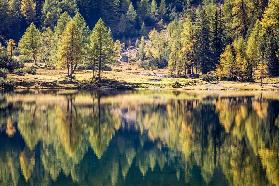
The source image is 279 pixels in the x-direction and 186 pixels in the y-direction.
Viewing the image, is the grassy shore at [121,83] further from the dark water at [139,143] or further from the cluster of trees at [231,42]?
the dark water at [139,143]

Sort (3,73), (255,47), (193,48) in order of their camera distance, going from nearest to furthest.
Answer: (3,73) → (255,47) → (193,48)

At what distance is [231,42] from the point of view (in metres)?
152

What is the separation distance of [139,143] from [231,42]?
108082mm

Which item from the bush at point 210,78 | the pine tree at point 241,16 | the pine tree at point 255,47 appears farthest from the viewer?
the pine tree at point 241,16

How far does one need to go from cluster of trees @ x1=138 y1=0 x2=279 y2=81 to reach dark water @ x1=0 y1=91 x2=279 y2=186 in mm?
47188

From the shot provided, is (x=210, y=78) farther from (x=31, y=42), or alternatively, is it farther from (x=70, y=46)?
(x=31, y=42)

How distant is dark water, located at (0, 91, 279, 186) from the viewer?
35.3 metres

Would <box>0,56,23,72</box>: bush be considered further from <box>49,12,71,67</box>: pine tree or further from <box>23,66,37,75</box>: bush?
<box>49,12,71,67</box>: pine tree

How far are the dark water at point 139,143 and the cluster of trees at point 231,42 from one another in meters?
47.2

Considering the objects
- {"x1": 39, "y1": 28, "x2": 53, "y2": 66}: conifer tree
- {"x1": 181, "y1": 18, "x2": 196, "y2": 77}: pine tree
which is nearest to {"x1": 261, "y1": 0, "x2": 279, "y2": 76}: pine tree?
{"x1": 181, "y1": 18, "x2": 196, "y2": 77}: pine tree

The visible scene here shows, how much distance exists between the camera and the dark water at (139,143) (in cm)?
3531

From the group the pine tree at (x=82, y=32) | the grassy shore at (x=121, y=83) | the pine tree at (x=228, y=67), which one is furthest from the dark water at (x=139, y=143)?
the pine tree at (x=82, y=32)

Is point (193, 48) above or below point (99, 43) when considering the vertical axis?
below

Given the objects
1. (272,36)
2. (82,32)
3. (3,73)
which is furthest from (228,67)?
(3,73)
